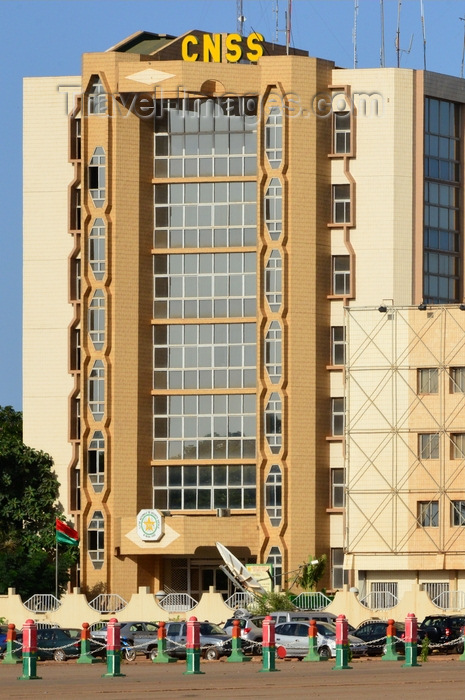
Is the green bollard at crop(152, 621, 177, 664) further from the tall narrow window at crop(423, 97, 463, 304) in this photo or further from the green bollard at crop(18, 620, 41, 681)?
the tall narrow window at crop(423, 97, 463, 304)

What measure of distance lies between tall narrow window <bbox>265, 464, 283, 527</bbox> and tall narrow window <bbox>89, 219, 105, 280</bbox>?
605 inches

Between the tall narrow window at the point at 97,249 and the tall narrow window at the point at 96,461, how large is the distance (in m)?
9.49

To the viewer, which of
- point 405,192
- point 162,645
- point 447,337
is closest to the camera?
point 162,645

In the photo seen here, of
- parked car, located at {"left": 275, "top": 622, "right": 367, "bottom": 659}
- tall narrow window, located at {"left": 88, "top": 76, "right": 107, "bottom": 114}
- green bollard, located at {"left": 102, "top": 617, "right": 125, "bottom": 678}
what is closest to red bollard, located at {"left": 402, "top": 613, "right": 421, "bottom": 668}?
parked car, located at {"left": 275, "top": 622, "right": 367, "bottom": 659}

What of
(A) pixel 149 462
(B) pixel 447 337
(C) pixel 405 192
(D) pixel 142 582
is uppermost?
(C) pixel 405 192

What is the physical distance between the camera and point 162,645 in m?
65.3

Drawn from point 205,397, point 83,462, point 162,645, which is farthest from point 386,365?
point 162,645

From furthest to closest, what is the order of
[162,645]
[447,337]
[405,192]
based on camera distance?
[405,192] → [447,337] → [162,645]

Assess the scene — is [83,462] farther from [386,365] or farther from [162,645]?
[162,645]

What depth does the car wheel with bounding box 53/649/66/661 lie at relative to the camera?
67.9 m

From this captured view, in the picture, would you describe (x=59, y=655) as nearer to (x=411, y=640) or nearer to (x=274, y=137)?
(x=411, y=640)

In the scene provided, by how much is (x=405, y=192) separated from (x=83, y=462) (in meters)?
24.9

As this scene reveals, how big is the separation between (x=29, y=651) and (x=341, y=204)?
56170 mm

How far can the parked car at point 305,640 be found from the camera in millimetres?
66688
